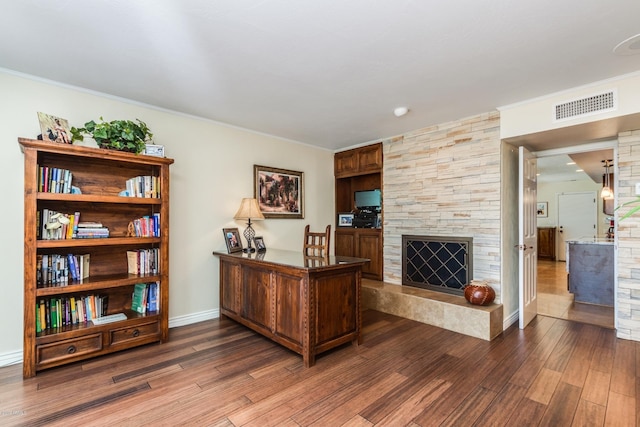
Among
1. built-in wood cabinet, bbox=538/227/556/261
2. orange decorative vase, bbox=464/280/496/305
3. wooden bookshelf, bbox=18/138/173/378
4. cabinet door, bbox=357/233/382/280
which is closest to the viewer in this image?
wooden bookshelf, bbox=18/138/173/378

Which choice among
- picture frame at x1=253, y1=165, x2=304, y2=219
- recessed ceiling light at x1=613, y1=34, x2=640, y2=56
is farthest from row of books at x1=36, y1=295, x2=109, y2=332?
recessed ceiling light at x1=613, y1=34, x2=640, y2=56

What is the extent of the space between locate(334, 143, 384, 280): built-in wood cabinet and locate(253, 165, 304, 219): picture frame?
0.80 m

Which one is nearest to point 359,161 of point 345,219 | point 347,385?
point 345,219

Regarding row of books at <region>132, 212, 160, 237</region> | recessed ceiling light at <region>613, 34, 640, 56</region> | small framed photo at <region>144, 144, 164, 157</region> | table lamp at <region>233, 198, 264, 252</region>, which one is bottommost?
row of books at <region>132, 212, 160, 237</region>

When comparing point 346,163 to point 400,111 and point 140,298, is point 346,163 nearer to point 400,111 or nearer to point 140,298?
point 400,111

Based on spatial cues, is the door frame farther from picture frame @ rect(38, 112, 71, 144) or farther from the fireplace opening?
picture frame @ rect(38, 112, 71, 144)

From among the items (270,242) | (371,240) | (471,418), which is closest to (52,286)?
(270,242)

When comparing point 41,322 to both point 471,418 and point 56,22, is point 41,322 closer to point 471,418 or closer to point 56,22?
point 56,22

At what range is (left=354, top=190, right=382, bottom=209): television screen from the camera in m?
4.78

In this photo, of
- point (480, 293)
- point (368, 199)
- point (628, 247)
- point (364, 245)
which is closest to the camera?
point (628, 247)

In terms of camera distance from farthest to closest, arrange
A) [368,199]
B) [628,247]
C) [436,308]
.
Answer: [368,199] → [436,308] → [628,247]

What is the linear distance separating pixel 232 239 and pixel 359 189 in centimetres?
249

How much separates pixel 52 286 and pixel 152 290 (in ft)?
2.49

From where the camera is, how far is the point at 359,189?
17.4 feet
